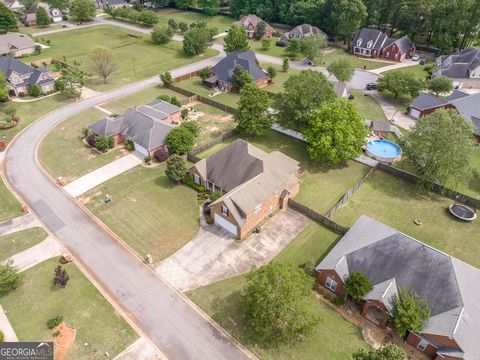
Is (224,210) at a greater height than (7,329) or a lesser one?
greater

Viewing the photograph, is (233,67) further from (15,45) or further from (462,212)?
(15,45)

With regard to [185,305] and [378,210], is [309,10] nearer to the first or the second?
[378,210]

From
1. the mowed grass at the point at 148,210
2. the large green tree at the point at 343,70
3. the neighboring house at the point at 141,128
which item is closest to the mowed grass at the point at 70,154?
the neighboring house at the point at 141,128

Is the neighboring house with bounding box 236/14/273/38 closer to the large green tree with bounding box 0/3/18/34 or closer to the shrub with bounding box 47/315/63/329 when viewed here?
the large green tree with bounding box 0/3/18/34

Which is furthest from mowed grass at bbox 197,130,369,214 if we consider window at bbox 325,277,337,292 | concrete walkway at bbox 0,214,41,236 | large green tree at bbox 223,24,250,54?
large green tree at bbox 223,24,250,54

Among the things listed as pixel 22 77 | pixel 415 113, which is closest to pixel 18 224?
pixel 22 77

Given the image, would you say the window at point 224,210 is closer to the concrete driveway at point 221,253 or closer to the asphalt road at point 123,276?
the concrete driveway at point 221,253
